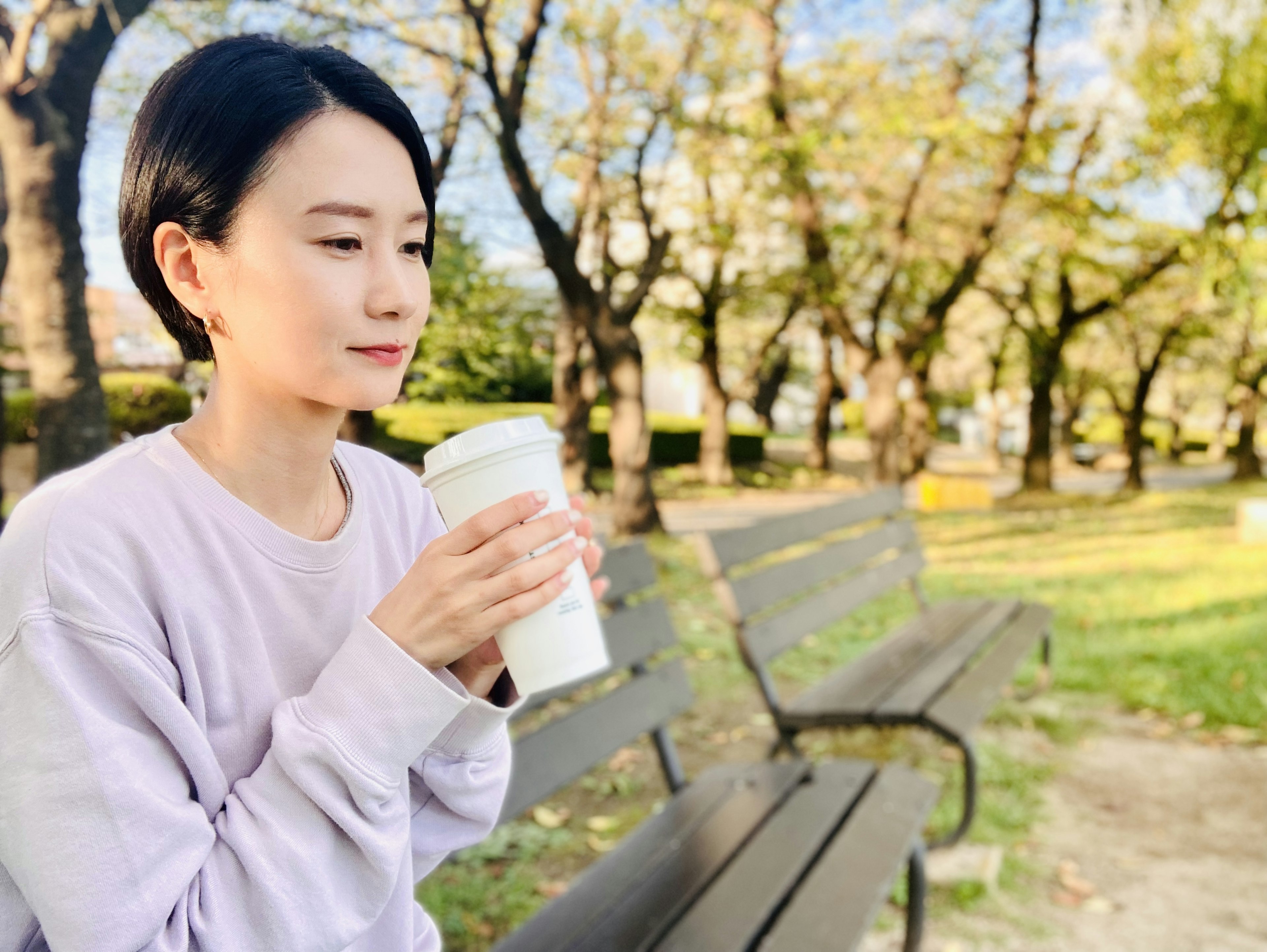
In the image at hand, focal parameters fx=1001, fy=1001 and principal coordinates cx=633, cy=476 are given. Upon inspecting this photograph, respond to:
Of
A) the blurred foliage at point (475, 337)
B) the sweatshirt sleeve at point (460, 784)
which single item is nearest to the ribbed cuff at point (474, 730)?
the sweatshirt sleeve at point (460, 784)

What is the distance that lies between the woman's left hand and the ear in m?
0.37

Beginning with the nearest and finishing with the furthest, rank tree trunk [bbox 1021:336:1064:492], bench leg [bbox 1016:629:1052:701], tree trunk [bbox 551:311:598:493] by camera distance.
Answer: tree trunk [bbox 551:311:598:493] < bench leg [bbox 1016:629:1052:701] < tree trunk [bbox 1021:336:1064:492]

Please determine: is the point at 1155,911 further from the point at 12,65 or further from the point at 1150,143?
the point at 1150,143

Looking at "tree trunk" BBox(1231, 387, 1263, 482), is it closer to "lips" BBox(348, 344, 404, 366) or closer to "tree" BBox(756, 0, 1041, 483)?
"tree" BBox(756, 0, 1041, 483)

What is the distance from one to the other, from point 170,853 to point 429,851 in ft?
1.13

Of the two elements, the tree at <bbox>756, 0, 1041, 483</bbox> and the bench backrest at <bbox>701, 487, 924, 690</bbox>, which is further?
the tree at <bbox>756, 0, 1041, 483</bbox>

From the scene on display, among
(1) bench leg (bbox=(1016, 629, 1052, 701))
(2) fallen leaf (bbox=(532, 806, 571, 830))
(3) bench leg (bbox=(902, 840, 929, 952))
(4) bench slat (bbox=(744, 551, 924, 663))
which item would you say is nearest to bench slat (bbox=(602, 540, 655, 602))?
(4) bench slat (bbox=(744, 551, 924, 663))

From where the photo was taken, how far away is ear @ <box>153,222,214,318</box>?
84cm

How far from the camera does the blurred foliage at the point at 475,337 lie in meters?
2.30

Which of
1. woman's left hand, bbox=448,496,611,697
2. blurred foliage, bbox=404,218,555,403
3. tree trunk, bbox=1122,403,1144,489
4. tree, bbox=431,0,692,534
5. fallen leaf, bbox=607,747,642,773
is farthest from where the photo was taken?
tree trunk, bbox=1122,403,1144,489

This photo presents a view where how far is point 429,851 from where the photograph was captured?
42.0 inches

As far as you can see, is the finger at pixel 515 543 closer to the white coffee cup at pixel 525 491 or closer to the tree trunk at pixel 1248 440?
the white coffee cup at pixel 525 491

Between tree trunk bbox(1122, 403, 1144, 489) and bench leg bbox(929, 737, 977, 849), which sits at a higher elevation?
bench leg bbox(929, 737, 977, 849)

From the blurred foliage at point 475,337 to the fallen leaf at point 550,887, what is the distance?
138 centimetres
